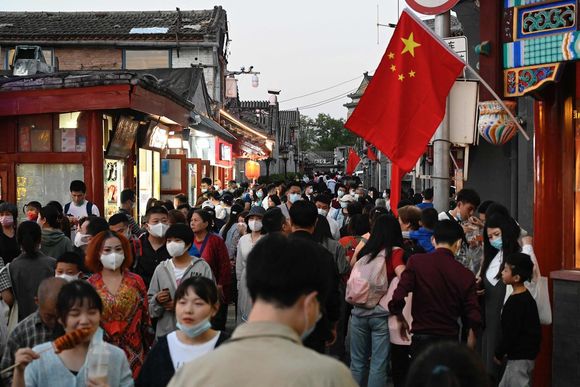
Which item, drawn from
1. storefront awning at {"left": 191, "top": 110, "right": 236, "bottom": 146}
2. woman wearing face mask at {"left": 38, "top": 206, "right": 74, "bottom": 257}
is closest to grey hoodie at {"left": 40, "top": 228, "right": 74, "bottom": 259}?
woman wearing face mask at {"left": 38, "top": 206, "right": 74, "bottom": 257}

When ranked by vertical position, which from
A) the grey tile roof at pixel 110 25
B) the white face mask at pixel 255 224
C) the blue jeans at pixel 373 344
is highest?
the grey tile roof at pixel 110 25

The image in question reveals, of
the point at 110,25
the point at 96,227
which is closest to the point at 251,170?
the point at 110,25

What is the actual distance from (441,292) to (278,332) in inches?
162

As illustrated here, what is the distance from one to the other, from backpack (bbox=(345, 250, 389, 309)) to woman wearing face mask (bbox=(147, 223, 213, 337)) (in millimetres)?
1434

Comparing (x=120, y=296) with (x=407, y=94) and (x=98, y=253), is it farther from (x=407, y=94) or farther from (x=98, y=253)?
(x=407, y=94)

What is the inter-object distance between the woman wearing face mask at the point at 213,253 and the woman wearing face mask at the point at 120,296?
222cm

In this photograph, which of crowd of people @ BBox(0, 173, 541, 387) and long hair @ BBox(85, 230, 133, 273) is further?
long hair @ BBox(85, 230, 133, 273)

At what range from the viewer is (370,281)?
7.41 m

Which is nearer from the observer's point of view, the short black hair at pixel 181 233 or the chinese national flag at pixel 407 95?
the short black hair at pixel 181 233

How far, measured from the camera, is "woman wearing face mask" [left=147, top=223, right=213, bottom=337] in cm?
684

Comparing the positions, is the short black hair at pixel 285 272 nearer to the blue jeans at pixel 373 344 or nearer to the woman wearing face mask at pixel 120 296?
the woman wearing face mask at pixel 120 296

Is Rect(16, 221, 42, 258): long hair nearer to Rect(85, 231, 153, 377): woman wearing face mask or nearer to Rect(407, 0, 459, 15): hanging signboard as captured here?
Rect(85, 231, 153, 377): woman wearing face mask

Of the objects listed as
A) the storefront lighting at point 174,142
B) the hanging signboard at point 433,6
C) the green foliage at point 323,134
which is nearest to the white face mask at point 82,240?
the hanging signboard at point 433,6

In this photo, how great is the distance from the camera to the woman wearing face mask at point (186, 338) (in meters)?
4.53
